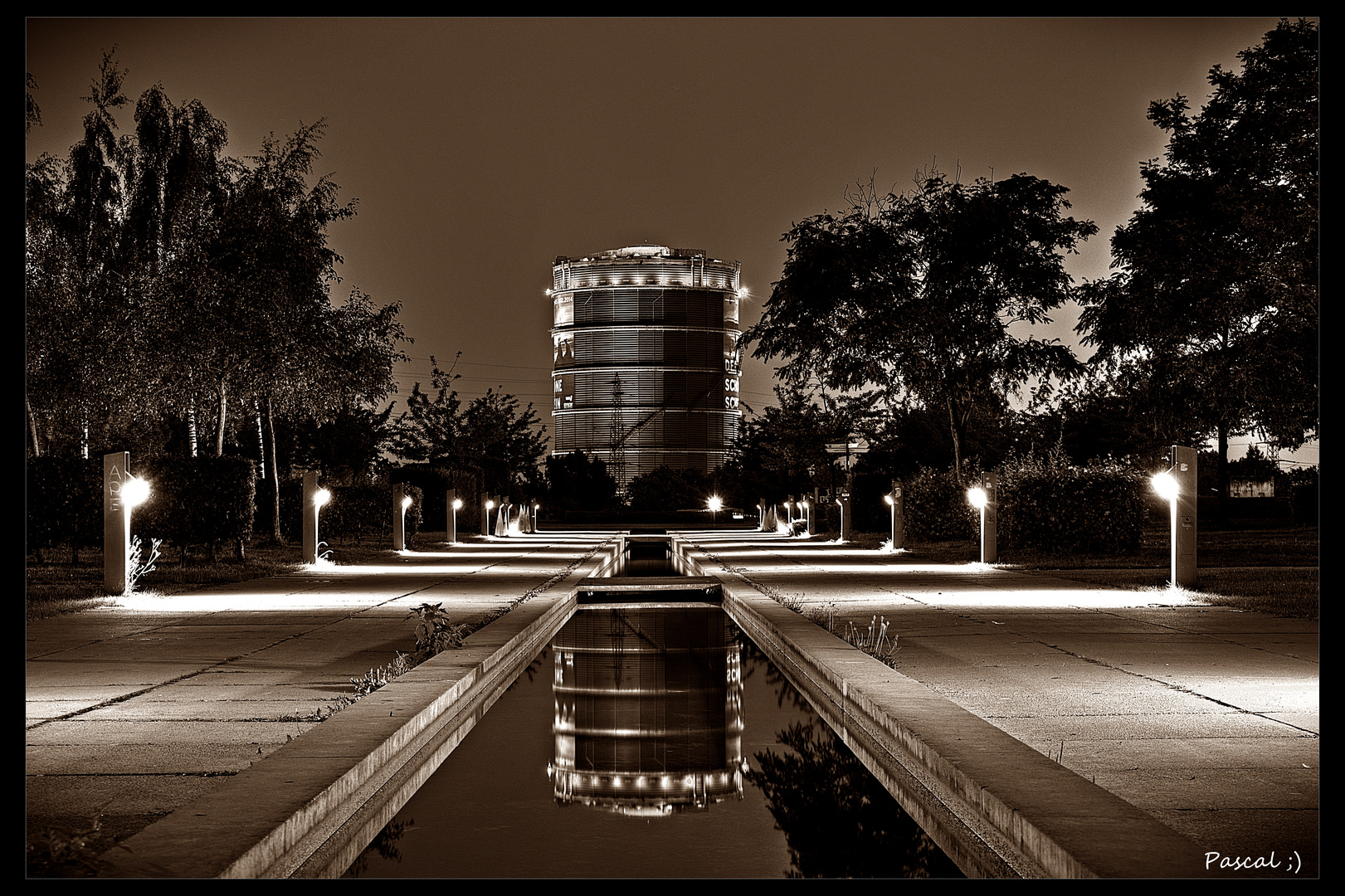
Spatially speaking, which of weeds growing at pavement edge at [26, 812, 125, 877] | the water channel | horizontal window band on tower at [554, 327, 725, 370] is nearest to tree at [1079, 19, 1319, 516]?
Answer: the water channel

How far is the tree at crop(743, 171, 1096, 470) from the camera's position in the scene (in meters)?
34.9

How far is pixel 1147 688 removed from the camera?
28.6 feet

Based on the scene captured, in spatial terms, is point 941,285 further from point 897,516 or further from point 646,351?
point 646,351

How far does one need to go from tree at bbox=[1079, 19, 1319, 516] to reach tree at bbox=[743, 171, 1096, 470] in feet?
6.61

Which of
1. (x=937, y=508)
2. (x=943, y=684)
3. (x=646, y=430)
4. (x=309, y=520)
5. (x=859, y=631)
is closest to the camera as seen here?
(x=943, y=684)

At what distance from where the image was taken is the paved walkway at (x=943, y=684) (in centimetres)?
569

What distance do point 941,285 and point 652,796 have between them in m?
30.0

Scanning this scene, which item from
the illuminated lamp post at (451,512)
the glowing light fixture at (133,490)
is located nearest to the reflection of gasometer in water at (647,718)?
the glowing light fixture at (133,490)

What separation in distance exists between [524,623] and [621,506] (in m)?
66.9

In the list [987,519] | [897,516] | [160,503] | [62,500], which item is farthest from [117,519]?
[897,516]

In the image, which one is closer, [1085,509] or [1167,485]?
[1167,485]

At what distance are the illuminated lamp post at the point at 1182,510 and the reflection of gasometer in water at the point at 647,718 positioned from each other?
6.46m
